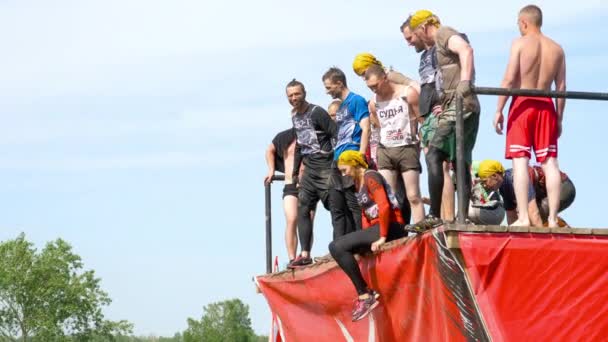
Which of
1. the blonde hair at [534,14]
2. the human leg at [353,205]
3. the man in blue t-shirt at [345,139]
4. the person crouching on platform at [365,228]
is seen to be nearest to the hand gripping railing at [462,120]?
the blonde hair at [534,14]

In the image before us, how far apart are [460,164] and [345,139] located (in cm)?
253

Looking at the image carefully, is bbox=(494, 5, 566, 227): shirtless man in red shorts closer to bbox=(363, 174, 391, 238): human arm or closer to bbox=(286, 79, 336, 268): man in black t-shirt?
bbox=(363, 174, 391, 238): human arm

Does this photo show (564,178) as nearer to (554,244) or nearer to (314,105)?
(554,244)

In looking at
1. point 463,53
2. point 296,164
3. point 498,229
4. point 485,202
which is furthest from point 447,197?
point 296,164

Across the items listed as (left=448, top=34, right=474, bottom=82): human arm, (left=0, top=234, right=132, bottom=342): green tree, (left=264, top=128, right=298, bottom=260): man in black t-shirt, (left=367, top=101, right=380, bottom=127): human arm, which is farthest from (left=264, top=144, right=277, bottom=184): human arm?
(left=0, top=234, right=132, bottom=342): green tree

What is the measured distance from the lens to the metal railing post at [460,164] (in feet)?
30.8

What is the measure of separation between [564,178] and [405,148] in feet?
4.14

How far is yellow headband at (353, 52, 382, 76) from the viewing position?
1123 cm

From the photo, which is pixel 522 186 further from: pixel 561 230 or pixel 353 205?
pixel 353 205

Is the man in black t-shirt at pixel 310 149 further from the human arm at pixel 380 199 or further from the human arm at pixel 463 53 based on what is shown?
the human arm at pixel 463 53

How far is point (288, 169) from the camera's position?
13.2 m

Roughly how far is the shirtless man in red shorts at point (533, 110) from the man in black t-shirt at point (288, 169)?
3.52 metres

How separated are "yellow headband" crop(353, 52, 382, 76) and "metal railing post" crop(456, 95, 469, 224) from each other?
6.00 ft

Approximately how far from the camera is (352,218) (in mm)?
11977
